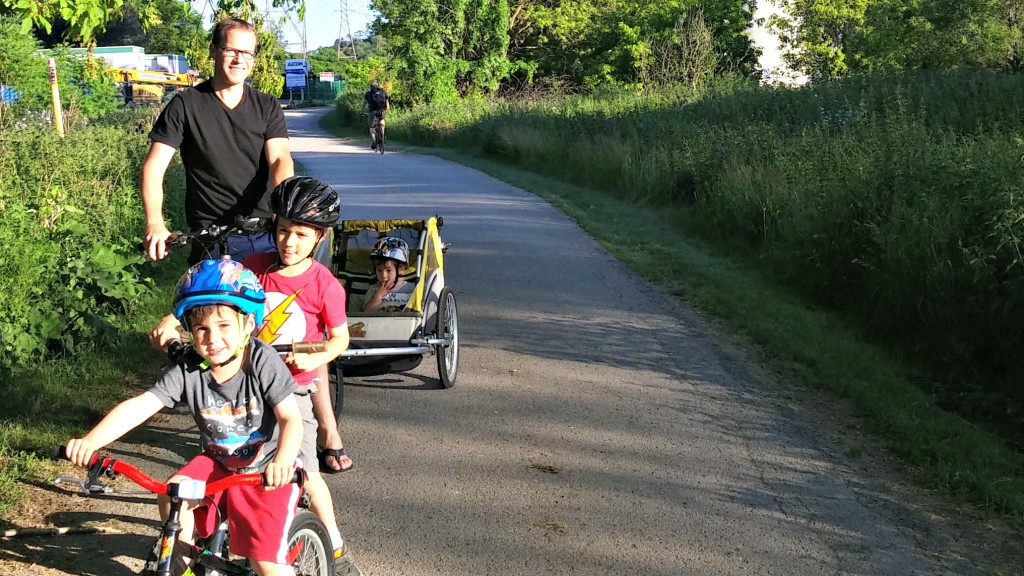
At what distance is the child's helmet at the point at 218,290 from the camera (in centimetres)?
313

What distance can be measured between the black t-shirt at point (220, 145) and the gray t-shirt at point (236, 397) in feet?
5.96

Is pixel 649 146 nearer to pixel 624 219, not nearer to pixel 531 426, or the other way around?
pixel 624 219

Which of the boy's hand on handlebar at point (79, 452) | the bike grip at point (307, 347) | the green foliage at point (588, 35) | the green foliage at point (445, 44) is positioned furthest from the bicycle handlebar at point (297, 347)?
the green foliage at point (588, 35)

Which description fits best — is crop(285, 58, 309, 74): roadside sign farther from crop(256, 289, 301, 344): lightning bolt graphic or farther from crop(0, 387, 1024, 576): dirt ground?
crop(256, 289, 301, 344): lightning bolt graphic

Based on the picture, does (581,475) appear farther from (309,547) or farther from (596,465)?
(309,547)

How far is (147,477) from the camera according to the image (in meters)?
2.93

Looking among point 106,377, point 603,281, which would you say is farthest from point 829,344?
point 106,377

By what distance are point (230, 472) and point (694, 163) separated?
1301cm

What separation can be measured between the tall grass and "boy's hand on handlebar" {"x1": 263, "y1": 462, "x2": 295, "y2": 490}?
553 centimetres

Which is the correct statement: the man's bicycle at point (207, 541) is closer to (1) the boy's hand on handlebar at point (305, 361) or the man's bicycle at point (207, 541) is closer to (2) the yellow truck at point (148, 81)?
(1) the boy's hand on handlebar at point (305, 361)

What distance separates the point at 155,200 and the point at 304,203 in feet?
2.61

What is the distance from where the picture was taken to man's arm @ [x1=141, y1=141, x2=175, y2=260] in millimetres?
4273

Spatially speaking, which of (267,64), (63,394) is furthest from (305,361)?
(267,64)

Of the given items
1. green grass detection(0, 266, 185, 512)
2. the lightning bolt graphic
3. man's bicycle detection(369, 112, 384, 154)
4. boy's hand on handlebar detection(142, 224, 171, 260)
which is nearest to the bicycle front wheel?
the lightning bolt graphic
